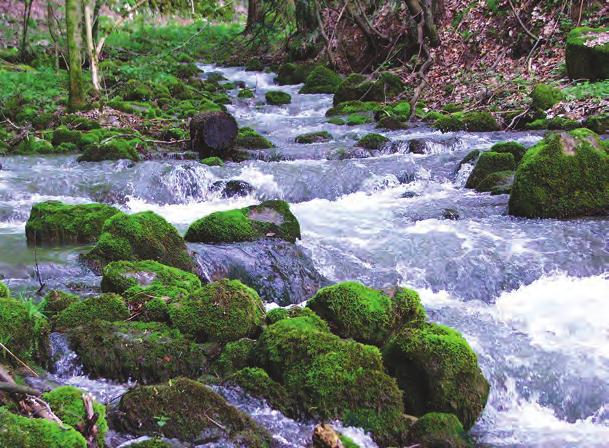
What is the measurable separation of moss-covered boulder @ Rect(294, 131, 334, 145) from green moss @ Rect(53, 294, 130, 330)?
932cm

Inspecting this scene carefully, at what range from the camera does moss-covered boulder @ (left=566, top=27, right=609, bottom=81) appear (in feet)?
45.5

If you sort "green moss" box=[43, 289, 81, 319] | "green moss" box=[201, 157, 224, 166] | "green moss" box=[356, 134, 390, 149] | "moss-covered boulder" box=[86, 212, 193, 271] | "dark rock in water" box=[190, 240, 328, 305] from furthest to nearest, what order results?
"green moss" box=[356, 134, 390, 149] < "green moss" box=[201, 157, 224, 166] < "dark rock in water" box=[190, 240, 328, 305] < "moss-covered boulder" box=[86, 212, 193, 271] < "green moss" box=[43, 289, 81, 319]

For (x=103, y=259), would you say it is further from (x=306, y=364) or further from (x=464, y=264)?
(x=464, y=264)

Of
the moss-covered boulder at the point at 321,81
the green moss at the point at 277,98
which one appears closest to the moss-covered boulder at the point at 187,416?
the green moss at the point at 277,98

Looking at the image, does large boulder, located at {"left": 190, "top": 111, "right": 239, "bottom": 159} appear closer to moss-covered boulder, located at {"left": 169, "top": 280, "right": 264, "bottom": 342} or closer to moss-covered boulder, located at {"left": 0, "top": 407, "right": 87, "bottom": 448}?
moss-covered boulder, located at {"left": 169, "top": 280, "right": 264, "bottom": 342}

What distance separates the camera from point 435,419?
3.97 m

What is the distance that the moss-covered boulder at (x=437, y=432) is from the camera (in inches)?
Answer: 153

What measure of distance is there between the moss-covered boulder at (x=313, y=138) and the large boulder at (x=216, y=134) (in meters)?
1.88

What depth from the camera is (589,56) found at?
46.0 feet

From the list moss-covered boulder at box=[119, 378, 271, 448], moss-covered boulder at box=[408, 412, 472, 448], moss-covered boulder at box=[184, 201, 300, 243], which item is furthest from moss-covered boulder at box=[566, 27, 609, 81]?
moss-covered boulder at box=[119, 378, 271, 448]

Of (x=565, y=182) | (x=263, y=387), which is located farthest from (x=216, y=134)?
(x=263, y=387)

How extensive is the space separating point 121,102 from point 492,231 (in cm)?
1143

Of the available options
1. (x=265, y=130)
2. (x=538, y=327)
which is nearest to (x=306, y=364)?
(x=538, y=327)

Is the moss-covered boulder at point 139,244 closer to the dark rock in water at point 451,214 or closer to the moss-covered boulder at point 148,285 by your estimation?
the moss-covered boulder at point 148,285
